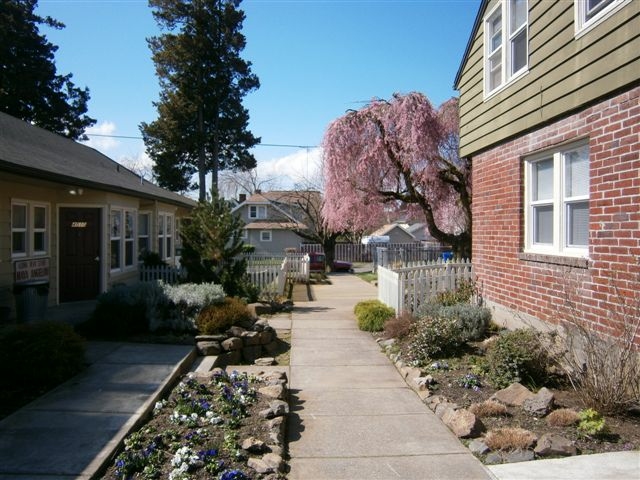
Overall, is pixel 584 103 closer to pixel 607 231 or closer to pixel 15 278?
pixel 607 231

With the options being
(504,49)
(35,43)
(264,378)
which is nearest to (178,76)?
(35,43)

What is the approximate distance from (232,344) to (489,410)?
4192 millimetres

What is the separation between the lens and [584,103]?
19.6 ft

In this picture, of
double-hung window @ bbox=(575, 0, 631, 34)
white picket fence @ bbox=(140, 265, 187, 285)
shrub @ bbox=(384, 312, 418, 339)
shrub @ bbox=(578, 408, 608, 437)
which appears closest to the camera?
shrub @ bbox=(578, 408, 608, 437)

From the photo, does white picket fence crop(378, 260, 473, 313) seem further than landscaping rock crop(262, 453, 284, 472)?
Yes

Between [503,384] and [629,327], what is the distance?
152 cm

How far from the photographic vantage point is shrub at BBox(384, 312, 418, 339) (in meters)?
8.31

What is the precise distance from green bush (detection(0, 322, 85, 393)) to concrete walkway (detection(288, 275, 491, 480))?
2.58 m

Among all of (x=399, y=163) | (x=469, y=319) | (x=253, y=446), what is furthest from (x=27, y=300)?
(x=399, y=163)

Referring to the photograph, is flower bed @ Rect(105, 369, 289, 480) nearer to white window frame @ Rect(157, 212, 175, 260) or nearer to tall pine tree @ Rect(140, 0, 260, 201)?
white window frame @ Rect(157, 212, 175, 260)

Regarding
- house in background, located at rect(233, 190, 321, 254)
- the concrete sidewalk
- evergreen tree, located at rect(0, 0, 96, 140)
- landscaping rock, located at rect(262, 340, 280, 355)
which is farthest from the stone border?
house in background, located at rect(233, 190, 321, 254)

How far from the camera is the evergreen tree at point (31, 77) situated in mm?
25062

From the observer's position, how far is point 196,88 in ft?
98.1

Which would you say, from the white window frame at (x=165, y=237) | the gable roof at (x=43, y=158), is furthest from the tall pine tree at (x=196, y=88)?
the gable roof at (x=43, y=158)
